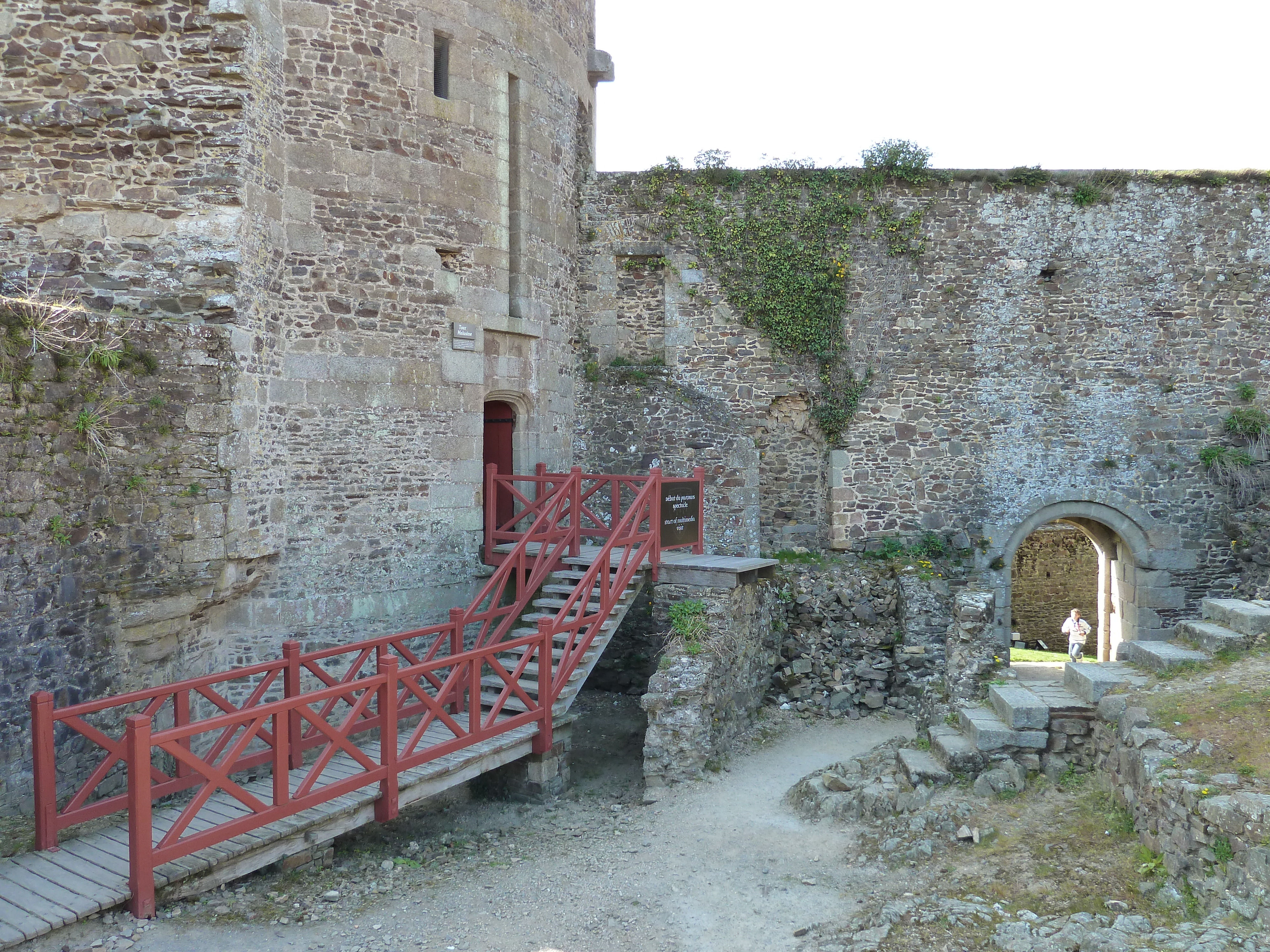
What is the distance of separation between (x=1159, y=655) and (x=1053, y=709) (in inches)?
44.4

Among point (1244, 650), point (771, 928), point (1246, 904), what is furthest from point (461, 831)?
point (1244, 650)

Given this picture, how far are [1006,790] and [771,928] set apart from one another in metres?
2.11

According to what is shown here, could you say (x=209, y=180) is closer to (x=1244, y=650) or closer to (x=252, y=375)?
(x=252, y=375)

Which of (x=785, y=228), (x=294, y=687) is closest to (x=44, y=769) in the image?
(x=294, y=687)

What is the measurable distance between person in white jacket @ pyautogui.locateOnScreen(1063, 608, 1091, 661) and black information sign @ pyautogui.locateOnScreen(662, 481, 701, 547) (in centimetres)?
678

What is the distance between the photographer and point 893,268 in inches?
518

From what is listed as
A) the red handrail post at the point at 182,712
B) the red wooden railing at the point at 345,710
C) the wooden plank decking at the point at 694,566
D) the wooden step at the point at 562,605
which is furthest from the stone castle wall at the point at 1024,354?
the red handrail post at the point at 182,712

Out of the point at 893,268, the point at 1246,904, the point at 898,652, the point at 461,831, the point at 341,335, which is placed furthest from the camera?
the point at 893,268

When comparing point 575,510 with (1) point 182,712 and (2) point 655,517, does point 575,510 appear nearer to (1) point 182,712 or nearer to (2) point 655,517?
(2) point 655,517

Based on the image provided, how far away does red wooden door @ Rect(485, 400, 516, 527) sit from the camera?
11422mm

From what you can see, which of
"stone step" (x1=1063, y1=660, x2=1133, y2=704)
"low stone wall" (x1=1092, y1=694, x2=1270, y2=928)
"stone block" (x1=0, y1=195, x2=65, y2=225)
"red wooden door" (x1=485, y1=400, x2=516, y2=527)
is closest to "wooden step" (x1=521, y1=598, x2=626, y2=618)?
"red wooden door" (x1=485, y1=400, x2=516, y2=527)

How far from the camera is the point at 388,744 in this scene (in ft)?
23.2

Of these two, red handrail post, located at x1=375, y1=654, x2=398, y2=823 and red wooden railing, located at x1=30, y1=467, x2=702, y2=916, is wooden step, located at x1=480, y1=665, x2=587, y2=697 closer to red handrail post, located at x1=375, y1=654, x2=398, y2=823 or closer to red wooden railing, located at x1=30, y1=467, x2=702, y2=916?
red wooden railing, located at x1=30, y1=467, x2=702, y2=916

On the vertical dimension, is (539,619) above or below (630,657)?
above
